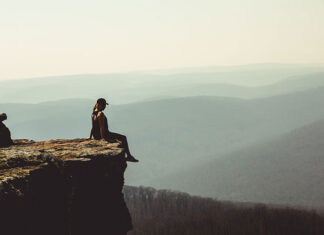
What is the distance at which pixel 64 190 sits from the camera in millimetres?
13961

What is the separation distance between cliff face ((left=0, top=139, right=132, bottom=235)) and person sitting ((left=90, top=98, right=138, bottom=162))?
776mm

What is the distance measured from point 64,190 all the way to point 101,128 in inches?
363

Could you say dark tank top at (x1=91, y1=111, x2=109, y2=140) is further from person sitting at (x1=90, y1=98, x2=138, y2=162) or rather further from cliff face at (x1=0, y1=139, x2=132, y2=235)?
cliff face at (x1=0, y1=139, x2=132, y2=235)

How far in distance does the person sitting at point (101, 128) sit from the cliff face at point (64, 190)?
0.78 m

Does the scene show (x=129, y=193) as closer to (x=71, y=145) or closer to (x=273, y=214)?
(x=273, y=214)

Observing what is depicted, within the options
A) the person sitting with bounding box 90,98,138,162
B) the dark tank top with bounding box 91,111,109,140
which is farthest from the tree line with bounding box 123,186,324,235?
the person sitting with bounding box 90,98,138,162

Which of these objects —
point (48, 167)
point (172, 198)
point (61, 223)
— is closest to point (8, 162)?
point (48, 167)

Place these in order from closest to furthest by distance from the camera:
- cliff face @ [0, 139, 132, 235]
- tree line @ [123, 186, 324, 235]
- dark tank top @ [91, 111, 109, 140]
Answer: cliff face @ [0, 139, 132, 235]
dark tank top @ [91, 111, 109, 140]
tree line @ [123, 186, 324, 235]

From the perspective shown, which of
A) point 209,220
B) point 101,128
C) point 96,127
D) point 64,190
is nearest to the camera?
point 64,190

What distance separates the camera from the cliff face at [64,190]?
1116cm

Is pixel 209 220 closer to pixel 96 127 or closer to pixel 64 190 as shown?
pixel 96 127

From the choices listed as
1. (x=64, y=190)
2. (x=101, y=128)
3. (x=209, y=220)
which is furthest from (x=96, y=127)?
(x=209, y=220)

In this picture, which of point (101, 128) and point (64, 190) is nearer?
point (64, 190)

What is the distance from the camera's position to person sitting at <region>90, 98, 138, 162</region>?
22250 millimetres
